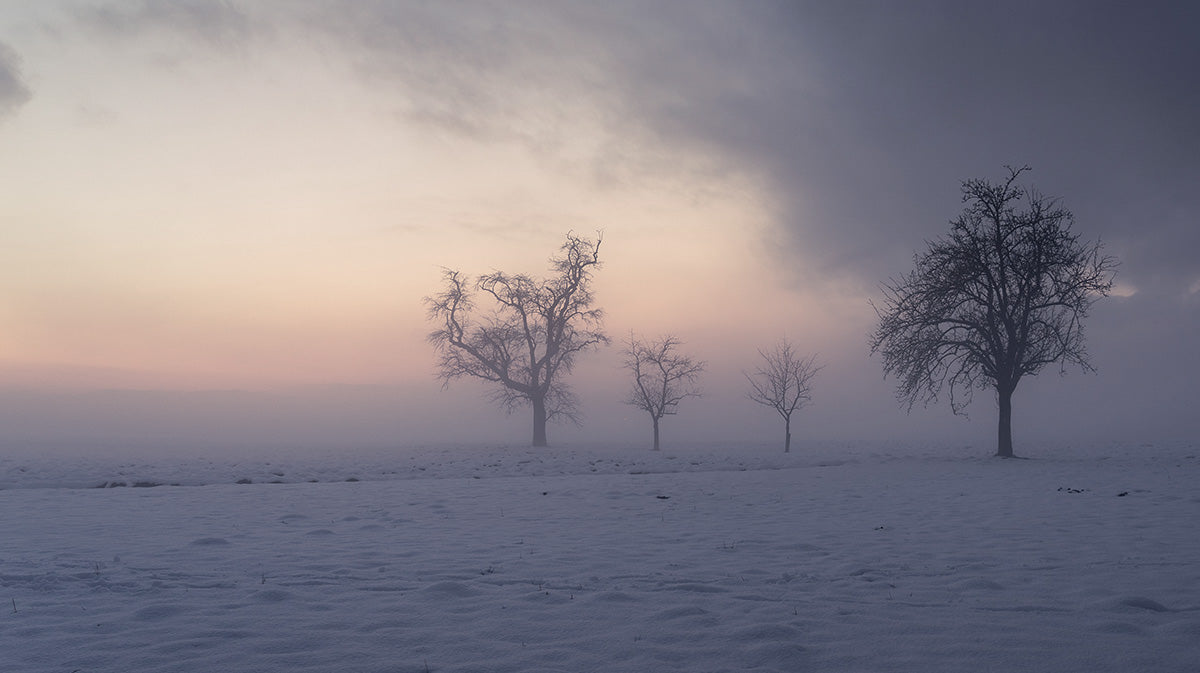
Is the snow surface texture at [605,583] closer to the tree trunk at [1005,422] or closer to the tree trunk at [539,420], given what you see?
the tree trunk at [1005,422]

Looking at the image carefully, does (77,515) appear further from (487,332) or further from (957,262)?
(487,332)

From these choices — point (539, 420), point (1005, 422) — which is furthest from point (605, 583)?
point (539, 420)

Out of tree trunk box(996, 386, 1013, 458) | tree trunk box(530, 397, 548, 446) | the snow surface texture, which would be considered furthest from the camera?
tree trunk box(530, 397, 548, 446)

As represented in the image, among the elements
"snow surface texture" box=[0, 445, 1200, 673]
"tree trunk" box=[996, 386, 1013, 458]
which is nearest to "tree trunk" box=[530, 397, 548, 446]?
"tree trunk" box=[996, 386, 1013, 458]

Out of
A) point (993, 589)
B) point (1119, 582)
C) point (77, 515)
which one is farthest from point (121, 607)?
point (1119, 582)

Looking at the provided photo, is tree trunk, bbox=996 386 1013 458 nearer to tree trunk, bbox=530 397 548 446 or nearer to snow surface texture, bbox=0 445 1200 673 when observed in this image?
snow surface texture, bbox=0 445 1200 673

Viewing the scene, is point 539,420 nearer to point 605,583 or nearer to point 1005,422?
point 1005,422

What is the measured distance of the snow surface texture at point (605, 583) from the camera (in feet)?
15.1

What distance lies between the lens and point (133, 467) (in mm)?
21609

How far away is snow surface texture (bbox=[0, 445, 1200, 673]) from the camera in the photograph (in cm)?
462

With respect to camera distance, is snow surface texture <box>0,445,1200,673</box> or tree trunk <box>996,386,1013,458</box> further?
tree trunk <box>996,386,1013,458</box>

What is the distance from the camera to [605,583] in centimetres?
654

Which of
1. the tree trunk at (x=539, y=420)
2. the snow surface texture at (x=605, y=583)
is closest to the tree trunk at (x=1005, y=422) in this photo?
the snow surface texture at (x=605, y=583)

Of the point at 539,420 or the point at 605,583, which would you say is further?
the point at 539,420
